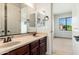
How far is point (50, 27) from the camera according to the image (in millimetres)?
3230

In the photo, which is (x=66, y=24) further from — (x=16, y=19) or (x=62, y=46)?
(x=16, y=19)

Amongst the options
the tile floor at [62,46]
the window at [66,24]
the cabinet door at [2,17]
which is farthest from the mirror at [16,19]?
the window at [66,24]

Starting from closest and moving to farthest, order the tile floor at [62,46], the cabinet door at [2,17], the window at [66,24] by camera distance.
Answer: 1. the cabinet door at [2,17]
2. the window at [66,24]
3. the tile floor at [62,46]

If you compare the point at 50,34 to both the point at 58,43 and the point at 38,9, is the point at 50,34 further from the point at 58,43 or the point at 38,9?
the point at 38,9

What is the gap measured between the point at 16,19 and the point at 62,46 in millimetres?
1452

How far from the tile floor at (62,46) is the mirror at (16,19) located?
0.76 meters

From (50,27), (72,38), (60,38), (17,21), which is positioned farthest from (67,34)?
(17,21)

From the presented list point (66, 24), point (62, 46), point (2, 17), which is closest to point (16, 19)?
point (2, 17)

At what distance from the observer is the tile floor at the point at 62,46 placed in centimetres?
284

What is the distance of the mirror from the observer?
231cm

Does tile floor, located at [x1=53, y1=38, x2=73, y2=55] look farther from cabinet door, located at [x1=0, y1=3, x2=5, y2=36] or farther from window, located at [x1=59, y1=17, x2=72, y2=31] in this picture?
cabinet door, located at [x1=0, y1=3, x2=5, y2=36]

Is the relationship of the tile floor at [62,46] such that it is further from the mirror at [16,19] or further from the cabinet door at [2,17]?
the cabinet door at [2,17]

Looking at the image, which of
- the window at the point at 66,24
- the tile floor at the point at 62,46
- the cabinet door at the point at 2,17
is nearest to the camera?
the cabinet door at the point at 2,17
